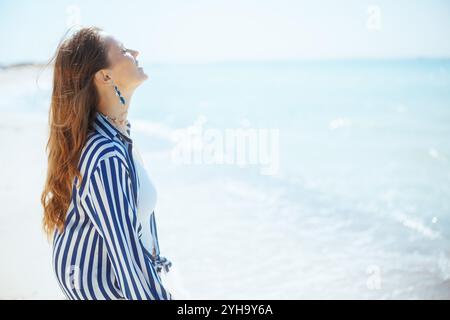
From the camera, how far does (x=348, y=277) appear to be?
4871 mm

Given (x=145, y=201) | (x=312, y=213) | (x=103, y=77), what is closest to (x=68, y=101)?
(x=103, y=77)

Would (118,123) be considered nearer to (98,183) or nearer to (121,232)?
(98,183)

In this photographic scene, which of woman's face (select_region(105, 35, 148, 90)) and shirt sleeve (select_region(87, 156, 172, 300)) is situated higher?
woman's face (select_region(105, 35, 148, 90))

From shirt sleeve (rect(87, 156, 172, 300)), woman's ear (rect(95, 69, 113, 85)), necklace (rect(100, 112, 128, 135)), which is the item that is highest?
woman's ear (rect(95, 69, 113, 85))

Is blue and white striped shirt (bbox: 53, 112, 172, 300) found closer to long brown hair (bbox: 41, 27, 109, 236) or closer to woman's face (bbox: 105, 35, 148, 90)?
long brown hair (bbox: 41, 27, 109, 236)

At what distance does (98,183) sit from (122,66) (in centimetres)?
49

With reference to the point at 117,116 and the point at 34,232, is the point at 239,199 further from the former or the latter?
the point at 117,116

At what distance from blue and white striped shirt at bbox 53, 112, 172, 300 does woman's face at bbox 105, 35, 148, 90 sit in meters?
0.17

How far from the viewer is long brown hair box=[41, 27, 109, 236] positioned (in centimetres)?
158

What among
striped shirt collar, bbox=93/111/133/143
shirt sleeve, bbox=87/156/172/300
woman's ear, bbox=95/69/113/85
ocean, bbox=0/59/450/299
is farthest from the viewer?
ocean, bbox=0/59/450/299

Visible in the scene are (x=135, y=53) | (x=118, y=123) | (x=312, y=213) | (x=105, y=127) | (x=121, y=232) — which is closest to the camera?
(x=121, y=232)

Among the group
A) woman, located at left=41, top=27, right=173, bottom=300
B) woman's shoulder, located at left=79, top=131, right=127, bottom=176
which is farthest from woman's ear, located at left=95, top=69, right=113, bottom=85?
woman's shoulder, located at left=79, top=131, right=127, bottom=176

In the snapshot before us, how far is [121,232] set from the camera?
1386 millimetres

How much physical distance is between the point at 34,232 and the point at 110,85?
392cm
